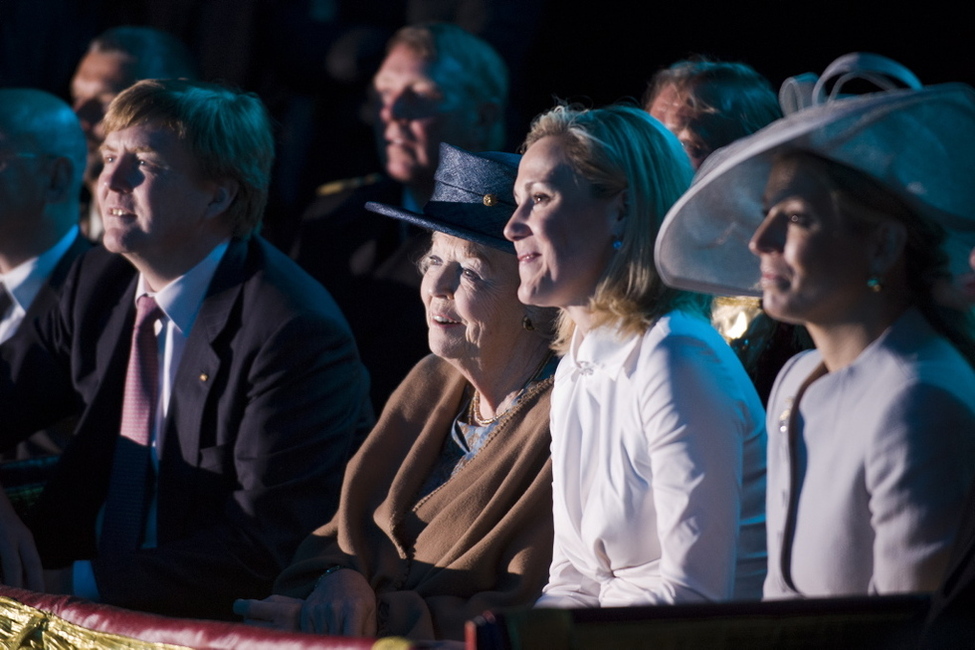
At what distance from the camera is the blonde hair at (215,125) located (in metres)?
3.06

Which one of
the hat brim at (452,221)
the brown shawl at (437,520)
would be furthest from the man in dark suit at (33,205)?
the hat brim at (452,221)

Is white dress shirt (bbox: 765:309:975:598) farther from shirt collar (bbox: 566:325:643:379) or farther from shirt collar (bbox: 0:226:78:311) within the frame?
shirt collar (bbox: 0:226:78:311)

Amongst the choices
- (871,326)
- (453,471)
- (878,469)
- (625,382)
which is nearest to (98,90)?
(453,471)

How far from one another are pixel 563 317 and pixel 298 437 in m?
0.80

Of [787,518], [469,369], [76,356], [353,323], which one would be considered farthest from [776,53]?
[787,518]

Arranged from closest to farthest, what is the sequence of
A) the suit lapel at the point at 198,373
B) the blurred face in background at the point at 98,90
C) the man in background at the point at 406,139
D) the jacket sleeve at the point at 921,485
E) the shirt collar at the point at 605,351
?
the jacket sleeve at the point at 921,485 → the shirt collar at the point at 605,351 → the suit lapel at the point at 198,373 → the man in background at the point at 406,139 → the blurred face in background at the point at 98,90

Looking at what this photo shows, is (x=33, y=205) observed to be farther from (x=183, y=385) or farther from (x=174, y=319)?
(x=183, y=385)

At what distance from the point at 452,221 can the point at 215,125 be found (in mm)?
955

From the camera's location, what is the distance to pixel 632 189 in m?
2.05

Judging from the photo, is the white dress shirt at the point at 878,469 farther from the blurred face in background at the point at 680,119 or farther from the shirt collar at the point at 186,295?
the shirt collar at the point at 186,295

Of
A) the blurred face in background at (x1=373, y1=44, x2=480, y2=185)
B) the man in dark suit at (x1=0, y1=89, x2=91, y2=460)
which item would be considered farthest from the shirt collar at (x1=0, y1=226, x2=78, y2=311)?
the blurred face in background at (x1=373, y1=44, x2=480, y2=185)

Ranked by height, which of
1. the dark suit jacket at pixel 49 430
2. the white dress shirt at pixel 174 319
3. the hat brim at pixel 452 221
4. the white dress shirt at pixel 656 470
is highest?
the hat brim at pixel 452 221

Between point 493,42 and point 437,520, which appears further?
point 493,42

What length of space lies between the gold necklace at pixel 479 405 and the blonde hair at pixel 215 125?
0.94m
